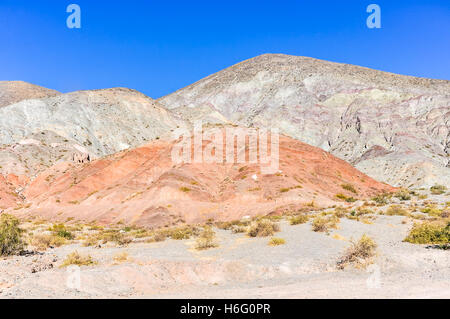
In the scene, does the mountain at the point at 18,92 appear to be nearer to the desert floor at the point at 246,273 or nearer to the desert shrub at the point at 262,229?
the desert shrub at the point at 262,229

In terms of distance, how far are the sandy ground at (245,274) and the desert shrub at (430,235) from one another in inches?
26.2

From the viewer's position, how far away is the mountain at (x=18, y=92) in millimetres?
130438

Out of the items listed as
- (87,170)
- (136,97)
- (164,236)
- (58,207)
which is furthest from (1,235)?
(136,97)

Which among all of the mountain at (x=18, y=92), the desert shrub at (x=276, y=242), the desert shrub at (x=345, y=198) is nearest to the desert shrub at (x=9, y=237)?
the desert shrub at (x=276, y=242)

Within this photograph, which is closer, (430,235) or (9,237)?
(9,237)

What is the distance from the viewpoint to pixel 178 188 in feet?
109

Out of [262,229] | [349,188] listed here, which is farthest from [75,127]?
[262,229]

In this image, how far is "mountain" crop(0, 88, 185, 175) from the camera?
57.2 m

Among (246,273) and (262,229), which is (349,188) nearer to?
(262,229)

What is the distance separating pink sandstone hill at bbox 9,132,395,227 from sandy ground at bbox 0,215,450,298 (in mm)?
13986

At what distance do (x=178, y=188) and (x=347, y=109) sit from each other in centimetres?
7007

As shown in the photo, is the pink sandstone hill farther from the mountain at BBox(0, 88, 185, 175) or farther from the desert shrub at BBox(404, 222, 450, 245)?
the desert shrub at BBox(404, 222, 450, 245)

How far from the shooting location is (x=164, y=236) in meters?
19.3

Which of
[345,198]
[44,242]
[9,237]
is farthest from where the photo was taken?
[345,198]
